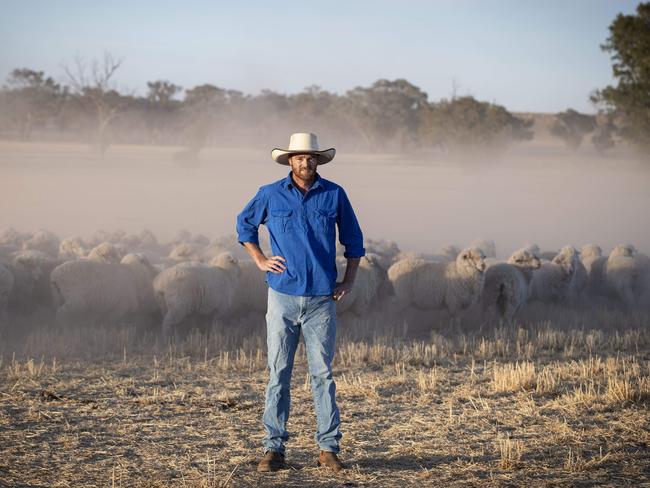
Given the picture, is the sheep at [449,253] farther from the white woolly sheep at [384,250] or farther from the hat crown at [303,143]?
the hat crown at [303,143]

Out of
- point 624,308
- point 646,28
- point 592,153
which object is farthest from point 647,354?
point 592,153

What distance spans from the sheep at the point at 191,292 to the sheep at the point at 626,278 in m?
8.48

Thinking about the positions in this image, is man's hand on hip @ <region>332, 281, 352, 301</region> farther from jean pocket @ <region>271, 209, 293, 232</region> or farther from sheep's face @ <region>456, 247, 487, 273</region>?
sheep's face @ <region>456, 247, 487, 273</region>

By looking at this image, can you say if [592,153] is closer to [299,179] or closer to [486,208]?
[486,208]

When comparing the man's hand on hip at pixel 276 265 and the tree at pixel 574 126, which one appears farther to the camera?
the tree at pixel 574 126


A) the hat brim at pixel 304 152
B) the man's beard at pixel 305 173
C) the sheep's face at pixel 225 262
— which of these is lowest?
the sheep's face at pixel 225 262

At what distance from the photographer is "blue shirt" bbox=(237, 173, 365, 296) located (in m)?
6.25

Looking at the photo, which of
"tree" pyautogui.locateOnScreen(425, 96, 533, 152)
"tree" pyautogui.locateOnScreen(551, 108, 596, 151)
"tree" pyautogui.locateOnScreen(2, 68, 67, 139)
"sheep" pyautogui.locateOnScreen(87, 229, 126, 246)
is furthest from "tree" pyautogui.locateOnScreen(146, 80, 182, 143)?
"sheep" pyautogui.locateOnScreen(87, 229, 126, 246)

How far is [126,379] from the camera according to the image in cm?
945

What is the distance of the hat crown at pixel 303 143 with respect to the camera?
634cm

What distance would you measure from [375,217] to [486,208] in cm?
730

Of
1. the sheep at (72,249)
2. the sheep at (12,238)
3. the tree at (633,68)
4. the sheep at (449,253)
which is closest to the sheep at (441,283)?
the sheep at (449,253)

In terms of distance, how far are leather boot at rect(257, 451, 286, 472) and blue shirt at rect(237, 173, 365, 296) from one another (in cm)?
120

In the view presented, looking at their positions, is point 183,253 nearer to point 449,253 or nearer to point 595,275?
point 449,253
